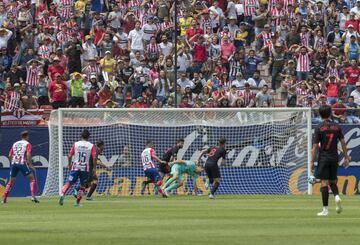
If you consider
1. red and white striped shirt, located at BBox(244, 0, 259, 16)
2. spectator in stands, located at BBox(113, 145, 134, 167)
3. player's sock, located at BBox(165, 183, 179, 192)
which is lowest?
player's sock, located at BBox(165, 183, 179, 192)

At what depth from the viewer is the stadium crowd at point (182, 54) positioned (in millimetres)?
43062

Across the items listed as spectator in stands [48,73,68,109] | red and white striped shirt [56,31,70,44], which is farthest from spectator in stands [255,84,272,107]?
red and white striped shirt [56,31,70,44]

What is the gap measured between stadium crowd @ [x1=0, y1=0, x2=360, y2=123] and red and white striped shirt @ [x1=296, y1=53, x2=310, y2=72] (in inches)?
1.5

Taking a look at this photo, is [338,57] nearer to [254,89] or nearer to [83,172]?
[254,89]

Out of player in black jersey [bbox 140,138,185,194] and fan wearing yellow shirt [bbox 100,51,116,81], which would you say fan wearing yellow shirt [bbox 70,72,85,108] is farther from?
player in black jersey [bbox 140,138,185,194]

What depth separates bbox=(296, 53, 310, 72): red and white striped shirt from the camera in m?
44.3

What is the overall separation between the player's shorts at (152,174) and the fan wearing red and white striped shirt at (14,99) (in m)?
5.57

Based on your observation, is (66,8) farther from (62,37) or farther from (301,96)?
(301,96)

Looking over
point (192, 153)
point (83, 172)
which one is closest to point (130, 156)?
point (192, 153)

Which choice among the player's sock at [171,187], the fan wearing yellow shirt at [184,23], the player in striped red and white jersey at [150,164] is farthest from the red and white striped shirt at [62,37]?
the player's sock at [171,187]

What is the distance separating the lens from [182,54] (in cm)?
4500

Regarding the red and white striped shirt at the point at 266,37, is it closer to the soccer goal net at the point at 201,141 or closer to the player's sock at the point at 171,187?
the soccer goal net at the point at 201,141

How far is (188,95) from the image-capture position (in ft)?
142

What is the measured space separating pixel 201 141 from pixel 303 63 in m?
5.21
